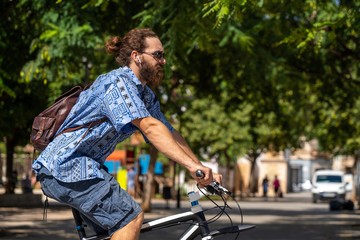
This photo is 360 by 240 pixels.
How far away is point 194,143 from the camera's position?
187 feet

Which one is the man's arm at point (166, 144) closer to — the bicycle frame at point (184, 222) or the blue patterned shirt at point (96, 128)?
the blue patterned shirt at point (96, 128)

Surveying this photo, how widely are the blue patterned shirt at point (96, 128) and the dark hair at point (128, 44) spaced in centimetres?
11

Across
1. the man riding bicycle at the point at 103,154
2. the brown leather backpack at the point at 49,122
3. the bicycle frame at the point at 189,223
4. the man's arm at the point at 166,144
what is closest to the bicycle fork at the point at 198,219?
the bicycle frame at the point at 189,223

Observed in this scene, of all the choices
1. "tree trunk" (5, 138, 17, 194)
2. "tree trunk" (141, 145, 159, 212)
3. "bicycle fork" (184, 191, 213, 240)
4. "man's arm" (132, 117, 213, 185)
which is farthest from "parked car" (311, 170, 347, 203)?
"man's arm" (132, 117, 213, 185)

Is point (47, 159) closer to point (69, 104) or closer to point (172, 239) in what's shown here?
point (69, 104)

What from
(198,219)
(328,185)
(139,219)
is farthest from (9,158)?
(139,219)

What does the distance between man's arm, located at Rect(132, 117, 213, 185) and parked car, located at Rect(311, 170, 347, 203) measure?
44868mm

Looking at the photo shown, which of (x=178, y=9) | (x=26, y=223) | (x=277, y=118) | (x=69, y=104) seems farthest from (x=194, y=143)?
(x=69, y=104)

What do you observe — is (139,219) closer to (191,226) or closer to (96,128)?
(191,226)

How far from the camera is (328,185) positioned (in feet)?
173

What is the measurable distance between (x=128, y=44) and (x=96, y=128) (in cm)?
48

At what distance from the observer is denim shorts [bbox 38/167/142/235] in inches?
204

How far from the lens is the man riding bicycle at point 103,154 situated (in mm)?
5141

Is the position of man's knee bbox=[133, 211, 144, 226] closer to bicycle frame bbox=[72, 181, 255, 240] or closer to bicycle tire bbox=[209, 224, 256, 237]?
bicycle frame bbox=[72, 181, 255, 240]
